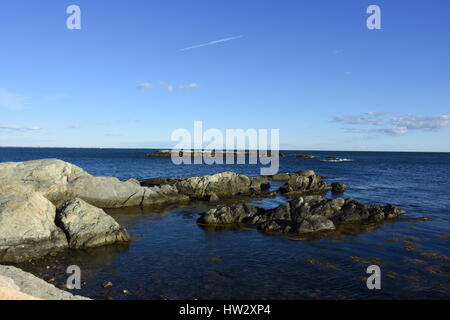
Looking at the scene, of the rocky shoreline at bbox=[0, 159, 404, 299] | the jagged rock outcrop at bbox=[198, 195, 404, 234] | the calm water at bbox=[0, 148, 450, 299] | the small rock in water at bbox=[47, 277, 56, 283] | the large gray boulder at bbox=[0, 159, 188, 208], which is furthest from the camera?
the large gray boulder at bbox=[0, 159, 188, 208]

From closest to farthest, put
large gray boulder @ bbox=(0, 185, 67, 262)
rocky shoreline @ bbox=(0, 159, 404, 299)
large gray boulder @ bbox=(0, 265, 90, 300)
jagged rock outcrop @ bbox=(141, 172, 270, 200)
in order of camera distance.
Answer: large gray boulder @ bbox=(0, 265, 90, 300), large gray boulder @ bbox=(0, 185, 67, 262), rocky shoreline @ bbox=(0, 159, 404, 299), jagged rock outcrop @ bbox=(141, 172, 270, 200)

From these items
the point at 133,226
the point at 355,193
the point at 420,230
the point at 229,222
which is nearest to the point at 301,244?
the point at 229,222

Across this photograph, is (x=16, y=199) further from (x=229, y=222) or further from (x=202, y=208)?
(x=202, y=208)

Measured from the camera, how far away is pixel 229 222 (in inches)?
1070

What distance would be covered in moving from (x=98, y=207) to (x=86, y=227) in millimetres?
11337

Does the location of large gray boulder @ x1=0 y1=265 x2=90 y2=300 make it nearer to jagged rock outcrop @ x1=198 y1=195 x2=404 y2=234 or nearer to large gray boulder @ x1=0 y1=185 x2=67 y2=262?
large gray boulder @ x1=0 y1=185 x2=67 y2=262

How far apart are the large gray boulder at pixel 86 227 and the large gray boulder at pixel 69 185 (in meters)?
9.07

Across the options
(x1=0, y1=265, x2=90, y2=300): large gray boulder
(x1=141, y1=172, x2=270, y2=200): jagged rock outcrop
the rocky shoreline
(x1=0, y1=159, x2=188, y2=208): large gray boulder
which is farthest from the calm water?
(x1=141, y1=172, x2=270, y2=200): jagged rock outcrop

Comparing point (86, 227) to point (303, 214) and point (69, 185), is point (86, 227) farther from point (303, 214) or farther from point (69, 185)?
→ point (303, 214)

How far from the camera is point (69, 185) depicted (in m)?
30.7

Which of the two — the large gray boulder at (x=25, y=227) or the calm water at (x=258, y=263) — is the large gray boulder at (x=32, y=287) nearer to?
the calm water at (x=258, y=263)

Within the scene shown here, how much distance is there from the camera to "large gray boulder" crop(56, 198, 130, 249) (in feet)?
66.1

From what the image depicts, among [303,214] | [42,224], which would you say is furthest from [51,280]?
[303,214]
